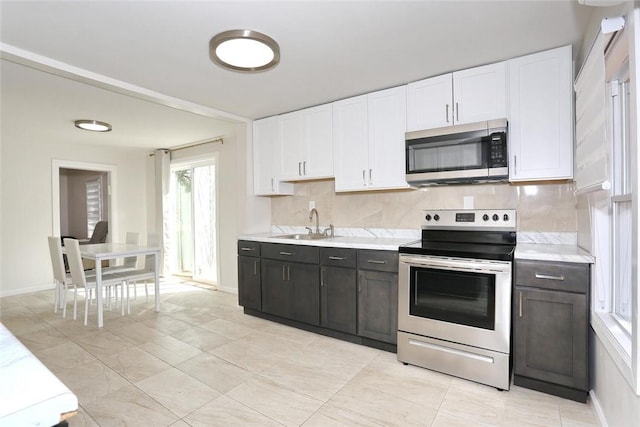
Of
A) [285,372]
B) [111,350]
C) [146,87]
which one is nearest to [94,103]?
[146,87]

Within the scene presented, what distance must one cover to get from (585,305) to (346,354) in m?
1.73

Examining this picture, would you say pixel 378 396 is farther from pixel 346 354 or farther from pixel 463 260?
pixel 463 260

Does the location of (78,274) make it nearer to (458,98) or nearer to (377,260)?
(377,260)

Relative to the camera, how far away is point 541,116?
2.38 meters

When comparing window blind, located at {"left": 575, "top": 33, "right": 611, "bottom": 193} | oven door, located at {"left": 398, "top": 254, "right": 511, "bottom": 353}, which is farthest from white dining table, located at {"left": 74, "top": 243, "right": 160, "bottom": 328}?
window blind, located at {"left": 575, "top": 33, "right": 611, "bottom": 193}

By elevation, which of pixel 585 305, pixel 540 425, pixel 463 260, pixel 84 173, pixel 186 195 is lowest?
pixel 540 425

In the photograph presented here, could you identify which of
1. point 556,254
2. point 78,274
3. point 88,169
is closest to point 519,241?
point 556,254

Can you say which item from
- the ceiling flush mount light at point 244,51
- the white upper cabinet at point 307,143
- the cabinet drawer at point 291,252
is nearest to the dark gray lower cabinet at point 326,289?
the cabinet drawer at point 291,252

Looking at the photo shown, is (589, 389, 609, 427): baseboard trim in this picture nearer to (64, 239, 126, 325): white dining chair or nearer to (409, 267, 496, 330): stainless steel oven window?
(409, 267, 496, 330): stainless steel oven window

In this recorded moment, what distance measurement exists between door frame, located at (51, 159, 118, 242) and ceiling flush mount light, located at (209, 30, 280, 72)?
4.51 m

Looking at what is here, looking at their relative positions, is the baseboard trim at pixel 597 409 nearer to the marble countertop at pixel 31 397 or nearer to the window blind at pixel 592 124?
the window blind at pixel 592 124

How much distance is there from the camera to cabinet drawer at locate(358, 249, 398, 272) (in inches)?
109

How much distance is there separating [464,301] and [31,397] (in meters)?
2.41

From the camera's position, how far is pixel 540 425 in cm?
187
